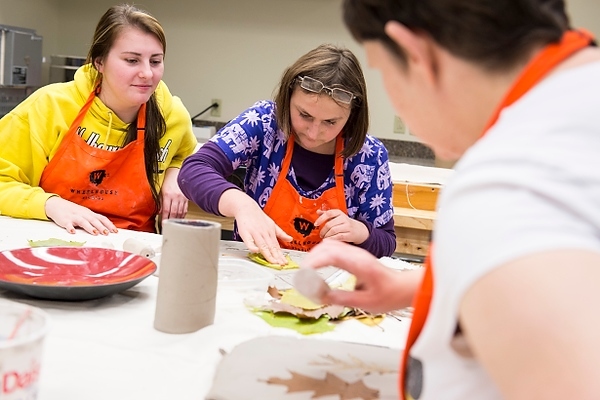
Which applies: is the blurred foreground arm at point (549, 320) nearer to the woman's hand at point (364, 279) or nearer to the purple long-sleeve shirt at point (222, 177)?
the woman's hand at point (364, 279)

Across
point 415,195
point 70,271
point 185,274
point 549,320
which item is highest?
point 549,320

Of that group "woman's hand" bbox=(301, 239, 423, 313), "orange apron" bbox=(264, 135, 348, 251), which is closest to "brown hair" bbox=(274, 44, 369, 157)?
"orange apron" bbox=(264, 135, 348, 251)

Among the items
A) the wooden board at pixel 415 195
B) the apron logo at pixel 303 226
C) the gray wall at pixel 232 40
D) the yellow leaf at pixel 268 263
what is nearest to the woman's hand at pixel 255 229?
the yellow leaf at pixel 268 263

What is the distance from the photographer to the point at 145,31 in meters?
2.08

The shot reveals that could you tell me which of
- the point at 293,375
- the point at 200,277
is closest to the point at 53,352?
the point at 200,277

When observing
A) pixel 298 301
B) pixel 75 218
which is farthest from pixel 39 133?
pixel 298 301

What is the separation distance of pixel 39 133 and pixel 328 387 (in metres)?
1.46

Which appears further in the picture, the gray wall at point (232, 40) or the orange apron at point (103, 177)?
the gray wall at point (232, 40)

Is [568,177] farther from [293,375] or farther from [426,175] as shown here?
[426,175]

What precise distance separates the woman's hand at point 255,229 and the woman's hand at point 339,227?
179 mm

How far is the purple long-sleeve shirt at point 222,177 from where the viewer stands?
175cm

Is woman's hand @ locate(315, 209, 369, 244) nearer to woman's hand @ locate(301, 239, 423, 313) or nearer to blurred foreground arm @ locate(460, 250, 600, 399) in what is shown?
woman's hand @ locate(301, 239, 423, 313)

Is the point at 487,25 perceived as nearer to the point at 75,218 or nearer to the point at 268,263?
the point at 268,263

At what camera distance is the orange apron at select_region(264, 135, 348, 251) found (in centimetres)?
193
